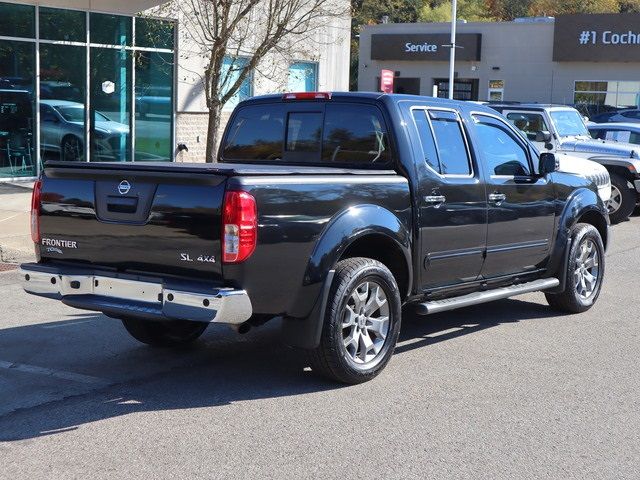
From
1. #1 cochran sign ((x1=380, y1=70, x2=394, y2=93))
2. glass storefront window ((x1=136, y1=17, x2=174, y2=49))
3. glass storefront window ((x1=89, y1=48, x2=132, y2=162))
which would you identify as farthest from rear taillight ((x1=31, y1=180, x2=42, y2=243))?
#1 cochran sign ((x1=380, y1=70, x2=394, y2=93))

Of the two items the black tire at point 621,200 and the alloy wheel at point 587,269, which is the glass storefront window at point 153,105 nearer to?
the black tire at point 621,200

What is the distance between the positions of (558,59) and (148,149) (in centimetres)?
2695

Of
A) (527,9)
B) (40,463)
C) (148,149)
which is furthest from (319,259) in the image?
(527,9)

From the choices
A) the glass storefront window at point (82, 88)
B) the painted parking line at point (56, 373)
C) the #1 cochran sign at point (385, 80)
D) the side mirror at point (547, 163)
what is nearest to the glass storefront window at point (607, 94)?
the #1 cochran sign at point (385, 80)

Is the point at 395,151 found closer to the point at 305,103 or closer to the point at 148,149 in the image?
the point at 305,103

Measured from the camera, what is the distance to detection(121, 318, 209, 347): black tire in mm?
7215

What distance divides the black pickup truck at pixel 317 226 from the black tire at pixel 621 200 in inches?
354

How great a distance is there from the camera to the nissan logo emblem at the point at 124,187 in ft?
19.4

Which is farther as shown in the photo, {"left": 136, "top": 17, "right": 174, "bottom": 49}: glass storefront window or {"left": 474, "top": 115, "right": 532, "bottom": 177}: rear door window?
{"left": 136, "top": 17, "right": 174, "bottom": 49}: glass storefront window

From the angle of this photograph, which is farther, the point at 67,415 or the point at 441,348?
the point at 441,348

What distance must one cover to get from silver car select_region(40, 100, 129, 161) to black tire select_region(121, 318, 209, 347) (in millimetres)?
11643

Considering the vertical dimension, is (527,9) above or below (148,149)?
above

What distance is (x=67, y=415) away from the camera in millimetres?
5645

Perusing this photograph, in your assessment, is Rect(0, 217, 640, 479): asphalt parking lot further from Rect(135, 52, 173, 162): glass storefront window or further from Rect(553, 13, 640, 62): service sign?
Rect(553, 13, 640, 62): service sign
